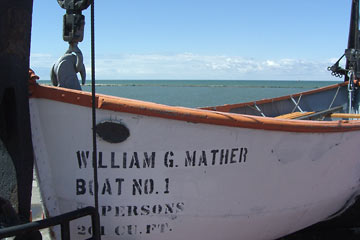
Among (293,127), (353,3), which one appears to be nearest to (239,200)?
(293,127)

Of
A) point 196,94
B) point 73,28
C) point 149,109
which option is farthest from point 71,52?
point 196,94

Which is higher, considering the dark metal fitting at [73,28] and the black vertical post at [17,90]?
the dark metal fitting at [73,28]

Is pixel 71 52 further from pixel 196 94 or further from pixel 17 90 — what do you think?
pixel 196 94

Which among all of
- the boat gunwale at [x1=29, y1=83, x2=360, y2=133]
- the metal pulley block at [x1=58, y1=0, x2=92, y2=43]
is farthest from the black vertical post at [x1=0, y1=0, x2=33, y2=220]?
the metal pulley block at [x1=58, y1=0, x2=92, y2=43]

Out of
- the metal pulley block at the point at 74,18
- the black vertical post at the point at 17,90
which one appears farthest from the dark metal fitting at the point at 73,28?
the black vertical post at the point at 17,90

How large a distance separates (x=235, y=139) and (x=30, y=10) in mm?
1878

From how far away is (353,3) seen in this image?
8.48 metres

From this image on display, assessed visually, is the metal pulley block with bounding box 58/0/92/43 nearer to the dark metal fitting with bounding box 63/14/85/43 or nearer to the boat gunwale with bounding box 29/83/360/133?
the dark metal fitting with bounding box 63/14/85/43

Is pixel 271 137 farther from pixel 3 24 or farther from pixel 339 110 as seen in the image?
pixel 339 110

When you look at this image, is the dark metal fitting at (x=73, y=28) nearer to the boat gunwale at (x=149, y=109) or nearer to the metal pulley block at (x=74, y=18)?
the metal pulley block at (x=74, y=18)

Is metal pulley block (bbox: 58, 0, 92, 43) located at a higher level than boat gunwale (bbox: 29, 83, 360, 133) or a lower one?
higher

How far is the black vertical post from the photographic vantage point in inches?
102

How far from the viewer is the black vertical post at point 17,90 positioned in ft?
8.49

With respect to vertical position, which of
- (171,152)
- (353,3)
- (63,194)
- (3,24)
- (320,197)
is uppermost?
(353,3)
